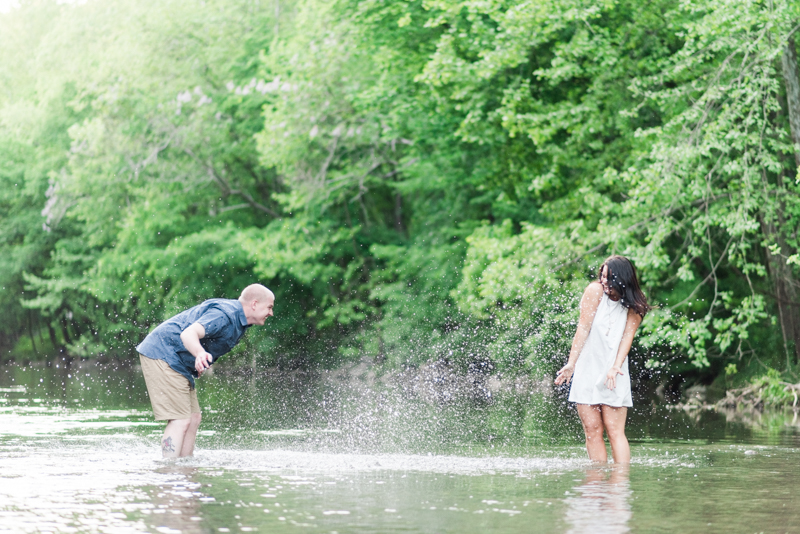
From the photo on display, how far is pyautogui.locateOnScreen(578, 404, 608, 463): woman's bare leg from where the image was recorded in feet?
28.9

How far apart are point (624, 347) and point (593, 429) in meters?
0.71

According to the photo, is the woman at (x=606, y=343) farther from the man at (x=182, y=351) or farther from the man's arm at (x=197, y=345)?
the man's arm at (x=197, y=345)

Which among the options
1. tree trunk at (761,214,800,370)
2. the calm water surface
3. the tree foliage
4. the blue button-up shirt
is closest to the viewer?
the calm water surface

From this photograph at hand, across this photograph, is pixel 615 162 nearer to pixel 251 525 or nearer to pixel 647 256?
pixel 647 256

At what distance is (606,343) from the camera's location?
8.71 meters

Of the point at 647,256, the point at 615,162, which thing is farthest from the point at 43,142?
the point at 647,256

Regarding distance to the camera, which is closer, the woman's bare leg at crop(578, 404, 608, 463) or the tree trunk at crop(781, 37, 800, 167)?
the woman's bare leg at crop(578, 404, 608, 463)

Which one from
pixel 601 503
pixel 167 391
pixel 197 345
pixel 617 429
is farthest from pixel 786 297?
pixel 601 503

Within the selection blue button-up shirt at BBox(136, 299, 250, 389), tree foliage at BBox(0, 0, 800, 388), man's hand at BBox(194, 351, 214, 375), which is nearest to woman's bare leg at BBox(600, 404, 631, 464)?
blue button-up shirt at BBox(136, 299, 250, 389)

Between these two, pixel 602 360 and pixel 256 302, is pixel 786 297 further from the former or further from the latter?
pixel 256 302

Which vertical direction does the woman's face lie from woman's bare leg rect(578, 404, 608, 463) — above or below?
above

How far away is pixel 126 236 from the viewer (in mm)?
38031

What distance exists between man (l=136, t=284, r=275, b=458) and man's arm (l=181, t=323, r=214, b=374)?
17cm

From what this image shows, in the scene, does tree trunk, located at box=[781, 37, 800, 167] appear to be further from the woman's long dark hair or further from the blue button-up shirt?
the blue button-up shirt
